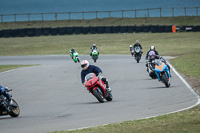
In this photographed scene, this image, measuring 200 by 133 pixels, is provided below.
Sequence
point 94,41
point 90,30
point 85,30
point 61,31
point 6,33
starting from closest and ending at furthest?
point 94,41 < point 6,33 < point 90,30 < point 85,30 < point 61,31

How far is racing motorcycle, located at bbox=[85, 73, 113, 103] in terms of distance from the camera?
547 inches

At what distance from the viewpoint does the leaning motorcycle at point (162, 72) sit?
56.5 feet

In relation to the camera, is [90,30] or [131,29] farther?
[90,30]

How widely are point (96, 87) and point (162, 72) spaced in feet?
13.7

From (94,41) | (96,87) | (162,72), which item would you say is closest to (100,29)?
(94,41)

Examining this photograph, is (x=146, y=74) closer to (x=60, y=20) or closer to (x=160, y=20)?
(x=160, y=20)

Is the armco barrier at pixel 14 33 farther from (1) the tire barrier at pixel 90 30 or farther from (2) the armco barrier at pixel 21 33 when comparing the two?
(2) the armco barrier at pixel 21 33

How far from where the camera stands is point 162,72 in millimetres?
17312

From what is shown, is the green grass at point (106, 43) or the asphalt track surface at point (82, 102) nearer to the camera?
the asphalt track surface at point (82, 102)

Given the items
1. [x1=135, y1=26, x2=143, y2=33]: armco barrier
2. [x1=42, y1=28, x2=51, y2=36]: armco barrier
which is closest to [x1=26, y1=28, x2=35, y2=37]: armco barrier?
[x1=42, y1=28, x2=51, y2=36]: armco barrier

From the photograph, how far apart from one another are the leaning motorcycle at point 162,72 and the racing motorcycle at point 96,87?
11.9 feet

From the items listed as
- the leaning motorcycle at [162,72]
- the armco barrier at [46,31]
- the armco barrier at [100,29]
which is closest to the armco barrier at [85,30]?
the armco barrier at [100,29]

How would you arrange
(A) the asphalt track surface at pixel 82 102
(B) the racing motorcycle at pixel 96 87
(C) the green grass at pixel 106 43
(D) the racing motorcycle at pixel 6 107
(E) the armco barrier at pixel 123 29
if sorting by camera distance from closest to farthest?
(A) the asphalt track surface at pixel 82 102 < (D) the racing motorcycle at pixel 6 107 < (B) the racing motorcycle at pixel 96 87 < (C) the green grass at pixel 106 43 < (E) the armco barrier at pixel 123 29

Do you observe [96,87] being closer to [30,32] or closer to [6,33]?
[6,33]
